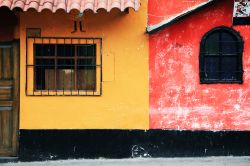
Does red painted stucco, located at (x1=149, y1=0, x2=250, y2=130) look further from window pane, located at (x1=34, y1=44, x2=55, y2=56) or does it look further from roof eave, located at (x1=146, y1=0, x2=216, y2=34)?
window pane, located at (x1=34, y1=44, x2=55, y2=56)

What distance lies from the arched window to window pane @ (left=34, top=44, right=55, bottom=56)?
3.04 metres

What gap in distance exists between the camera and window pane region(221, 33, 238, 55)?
28.0 feet

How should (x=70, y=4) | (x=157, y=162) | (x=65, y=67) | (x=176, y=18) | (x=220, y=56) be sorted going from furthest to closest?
(x=65, y=67) → (x=220, y=56) → (x=157, y=162) → (x=176, y=18) → (x=70, y=4)

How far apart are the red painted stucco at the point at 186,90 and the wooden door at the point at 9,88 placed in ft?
9.15

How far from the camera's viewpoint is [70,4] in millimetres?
7820

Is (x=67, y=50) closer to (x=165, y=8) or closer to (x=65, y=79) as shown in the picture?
(x=65, y=79)

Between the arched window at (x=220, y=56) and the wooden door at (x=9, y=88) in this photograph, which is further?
the wooden door at (x=9, y=88)

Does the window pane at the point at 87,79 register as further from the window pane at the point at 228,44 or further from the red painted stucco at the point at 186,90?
the window pane at the point at 228,44

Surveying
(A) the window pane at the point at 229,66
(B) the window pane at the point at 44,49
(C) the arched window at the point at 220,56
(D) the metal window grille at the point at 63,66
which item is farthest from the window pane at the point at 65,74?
(A) the window pane at the point at 229,66

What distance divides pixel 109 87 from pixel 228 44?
2.57 metres

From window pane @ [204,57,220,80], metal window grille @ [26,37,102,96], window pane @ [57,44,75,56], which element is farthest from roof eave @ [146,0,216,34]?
window pane @ [57,44,75,56]

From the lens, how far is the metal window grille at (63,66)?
337 inches

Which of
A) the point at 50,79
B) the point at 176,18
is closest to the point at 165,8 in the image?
the point at 176,18

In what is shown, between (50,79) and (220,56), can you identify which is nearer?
(220,56)
